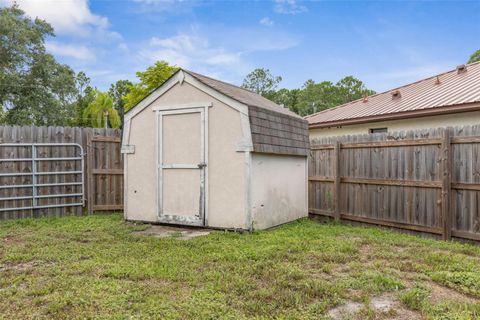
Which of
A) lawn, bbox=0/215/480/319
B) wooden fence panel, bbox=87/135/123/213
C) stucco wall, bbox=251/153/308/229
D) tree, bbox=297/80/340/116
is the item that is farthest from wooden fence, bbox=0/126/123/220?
tree, bbox=297/80/340/116

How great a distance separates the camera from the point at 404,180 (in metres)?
5.92

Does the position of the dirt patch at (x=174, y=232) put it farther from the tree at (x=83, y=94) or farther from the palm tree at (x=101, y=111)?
the tree at (x=83, y=94)

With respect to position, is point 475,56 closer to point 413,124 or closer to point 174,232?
point 413,124

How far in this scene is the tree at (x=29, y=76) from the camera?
17.8 meters

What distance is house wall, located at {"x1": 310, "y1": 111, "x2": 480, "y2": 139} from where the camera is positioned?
23.7ft

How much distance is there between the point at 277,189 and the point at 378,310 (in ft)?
12.4

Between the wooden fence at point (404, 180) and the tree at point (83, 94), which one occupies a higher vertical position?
the tree at point (83, 94)

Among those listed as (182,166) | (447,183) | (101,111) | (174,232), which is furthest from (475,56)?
(101,111)

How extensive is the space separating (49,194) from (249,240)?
479cm

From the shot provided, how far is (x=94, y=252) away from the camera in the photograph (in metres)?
4.42

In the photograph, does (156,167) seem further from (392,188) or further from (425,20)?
(425,20)

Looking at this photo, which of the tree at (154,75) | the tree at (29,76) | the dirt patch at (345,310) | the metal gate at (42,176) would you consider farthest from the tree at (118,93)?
the dirt patch at (345,310)

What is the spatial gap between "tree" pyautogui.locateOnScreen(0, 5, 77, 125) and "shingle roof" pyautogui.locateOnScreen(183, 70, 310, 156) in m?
16.1

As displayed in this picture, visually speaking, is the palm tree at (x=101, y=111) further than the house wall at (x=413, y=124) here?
Yes
